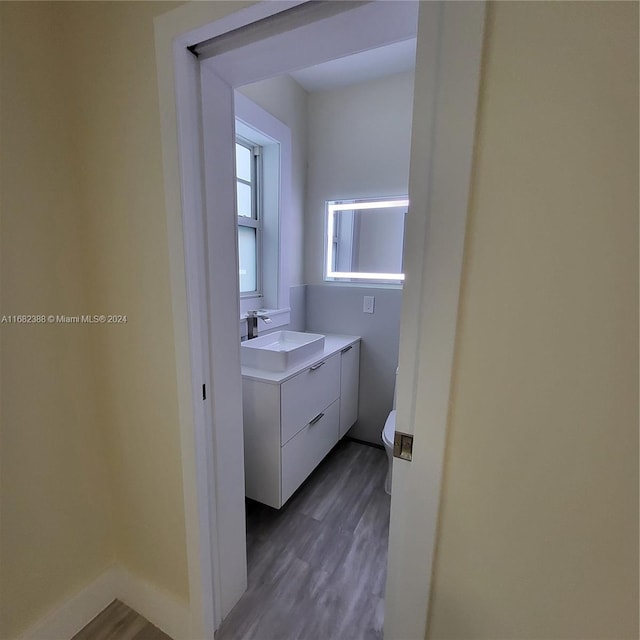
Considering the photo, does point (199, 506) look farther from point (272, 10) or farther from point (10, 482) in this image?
point (272, 10)

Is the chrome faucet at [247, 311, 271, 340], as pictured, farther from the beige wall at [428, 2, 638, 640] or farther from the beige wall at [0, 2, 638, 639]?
the beige wall at [428, 2, 638, 640]

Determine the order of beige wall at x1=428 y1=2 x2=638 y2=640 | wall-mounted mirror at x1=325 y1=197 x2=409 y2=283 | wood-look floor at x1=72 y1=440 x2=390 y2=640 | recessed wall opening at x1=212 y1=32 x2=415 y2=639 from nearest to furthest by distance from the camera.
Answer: beige wall at x1=428 y1=2 x2=638 y2=640 → wood-look floor at x1=72 y1=440 x2=390 y2=640 → recessed wall opening at x1=212 y1=32 x2=415 y2=639 → wall-mounted mirror at x1=325 y1=197 x2=409 y2=283

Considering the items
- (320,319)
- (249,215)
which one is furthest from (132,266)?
(320,319)

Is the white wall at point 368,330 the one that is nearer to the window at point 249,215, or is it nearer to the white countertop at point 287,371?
the white countertop at point 287,371

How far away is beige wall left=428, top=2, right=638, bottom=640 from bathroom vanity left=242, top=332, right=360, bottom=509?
100 centimetres

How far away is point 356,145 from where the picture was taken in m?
2.25

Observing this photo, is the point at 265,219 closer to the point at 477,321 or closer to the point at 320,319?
the point at 320,319

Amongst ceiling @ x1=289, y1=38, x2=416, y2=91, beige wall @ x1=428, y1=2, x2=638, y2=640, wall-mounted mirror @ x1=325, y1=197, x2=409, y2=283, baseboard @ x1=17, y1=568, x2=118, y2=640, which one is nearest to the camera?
beige wall @ x1=428, y1=2, x2=638, y2=640

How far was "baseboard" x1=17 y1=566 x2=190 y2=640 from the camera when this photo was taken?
1139 mm

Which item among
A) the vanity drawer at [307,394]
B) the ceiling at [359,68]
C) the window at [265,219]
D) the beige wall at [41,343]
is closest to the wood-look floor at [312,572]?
the beige wall at [41,343]

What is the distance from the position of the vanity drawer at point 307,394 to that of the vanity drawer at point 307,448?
2.4 inches

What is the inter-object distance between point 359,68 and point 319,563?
2815 millimetres

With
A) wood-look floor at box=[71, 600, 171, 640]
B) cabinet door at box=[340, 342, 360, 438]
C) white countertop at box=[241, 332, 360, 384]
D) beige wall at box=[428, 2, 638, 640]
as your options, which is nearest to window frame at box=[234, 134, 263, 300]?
white countertop at box=[241, 332, 360, 384]

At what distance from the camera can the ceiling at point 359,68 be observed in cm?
186
